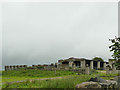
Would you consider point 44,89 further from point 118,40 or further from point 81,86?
point 118,40

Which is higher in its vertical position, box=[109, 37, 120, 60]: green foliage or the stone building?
box=[109, 37, 120, 60]: green foliage

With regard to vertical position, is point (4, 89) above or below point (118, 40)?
below

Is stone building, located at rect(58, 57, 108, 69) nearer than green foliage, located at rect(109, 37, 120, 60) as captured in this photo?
No

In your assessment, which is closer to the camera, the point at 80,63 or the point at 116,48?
the point at 116,48

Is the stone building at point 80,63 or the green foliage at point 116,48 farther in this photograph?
the stone building at point 80,63

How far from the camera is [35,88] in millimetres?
11000

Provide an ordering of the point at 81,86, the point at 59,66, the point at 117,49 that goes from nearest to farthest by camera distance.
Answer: the point at 117,49, the point at 81,86, the point at 59,66

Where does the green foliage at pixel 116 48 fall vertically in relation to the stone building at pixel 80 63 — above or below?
above

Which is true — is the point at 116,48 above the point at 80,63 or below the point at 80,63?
above

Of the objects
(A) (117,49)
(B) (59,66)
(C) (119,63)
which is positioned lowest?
(B) (59,66)

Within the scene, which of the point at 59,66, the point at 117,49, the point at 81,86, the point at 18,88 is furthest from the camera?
the point at 59,66

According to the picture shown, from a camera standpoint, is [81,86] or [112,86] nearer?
[81,86]

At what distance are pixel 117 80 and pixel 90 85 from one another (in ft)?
11.4

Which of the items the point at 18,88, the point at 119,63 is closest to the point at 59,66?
the point at 18,88
